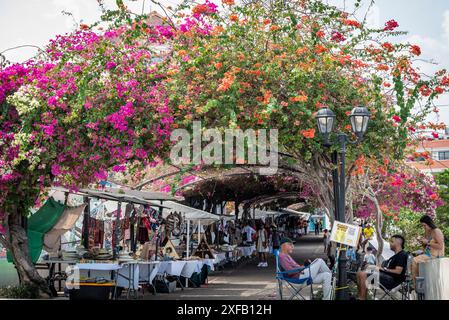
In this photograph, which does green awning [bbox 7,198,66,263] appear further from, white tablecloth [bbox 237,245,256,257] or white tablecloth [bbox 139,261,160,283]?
white tablecloth [bbox 237,245,256,257]

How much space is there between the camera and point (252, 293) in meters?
16.0

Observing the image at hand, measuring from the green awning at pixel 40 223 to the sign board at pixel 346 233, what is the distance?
294 inches

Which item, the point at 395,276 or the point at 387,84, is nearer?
the point at 395,276

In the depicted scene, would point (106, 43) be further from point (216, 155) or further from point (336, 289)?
point (336, 289)

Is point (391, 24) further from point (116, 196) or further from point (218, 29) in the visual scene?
point (116, 196)

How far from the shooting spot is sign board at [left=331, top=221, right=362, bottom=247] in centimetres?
1088

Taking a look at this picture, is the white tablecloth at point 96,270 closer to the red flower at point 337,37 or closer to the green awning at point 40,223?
the green awning at point 40,223

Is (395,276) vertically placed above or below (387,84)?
below

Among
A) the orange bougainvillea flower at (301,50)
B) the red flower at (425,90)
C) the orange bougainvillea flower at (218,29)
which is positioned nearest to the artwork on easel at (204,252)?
the orange bougainvillea flower at (218,29)

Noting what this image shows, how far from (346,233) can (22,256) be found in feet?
24.8

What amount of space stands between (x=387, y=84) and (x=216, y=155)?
12.4 feet

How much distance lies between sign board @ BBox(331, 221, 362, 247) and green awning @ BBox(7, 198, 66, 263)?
24.5 feet

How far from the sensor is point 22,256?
578 inches
